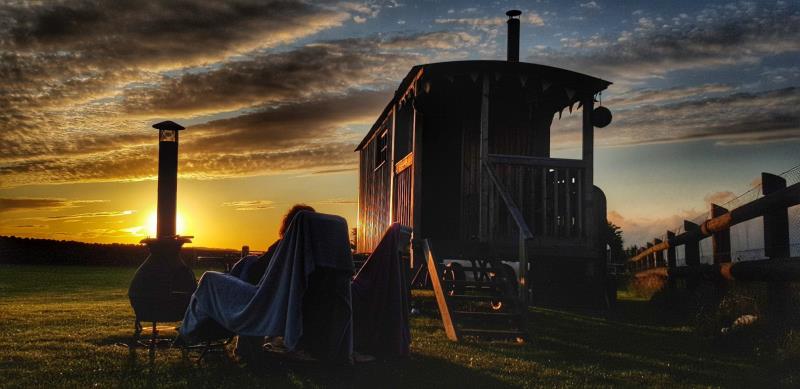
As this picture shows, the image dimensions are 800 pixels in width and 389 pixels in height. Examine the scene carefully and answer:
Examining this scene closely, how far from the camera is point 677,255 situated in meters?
14.6

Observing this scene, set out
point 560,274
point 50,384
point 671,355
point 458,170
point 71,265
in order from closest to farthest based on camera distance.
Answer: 1. point 50,384
2. point 671,355
3. point 560,274
4. point 458,170
5. point 71,265

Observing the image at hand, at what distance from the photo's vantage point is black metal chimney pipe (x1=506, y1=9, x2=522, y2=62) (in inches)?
561

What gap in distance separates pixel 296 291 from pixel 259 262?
0.89 metres

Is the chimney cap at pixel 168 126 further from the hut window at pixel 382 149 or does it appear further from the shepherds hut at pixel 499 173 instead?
the hut window at pixel 382 149

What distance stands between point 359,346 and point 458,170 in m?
8.00

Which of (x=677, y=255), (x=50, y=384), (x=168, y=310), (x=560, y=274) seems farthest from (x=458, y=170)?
(x=50, y=384)

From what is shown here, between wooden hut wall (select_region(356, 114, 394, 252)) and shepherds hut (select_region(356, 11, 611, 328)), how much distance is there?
10cm

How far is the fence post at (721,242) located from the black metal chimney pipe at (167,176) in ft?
28.5

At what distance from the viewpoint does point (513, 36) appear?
14.3 metres

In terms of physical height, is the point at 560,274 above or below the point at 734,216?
below

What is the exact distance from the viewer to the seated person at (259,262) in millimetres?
Result: 6316

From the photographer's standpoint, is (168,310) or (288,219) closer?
(288,219)

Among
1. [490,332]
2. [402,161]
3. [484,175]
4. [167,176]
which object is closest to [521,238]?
[490,332]

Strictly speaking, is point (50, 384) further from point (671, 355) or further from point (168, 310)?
point (671, 355)
